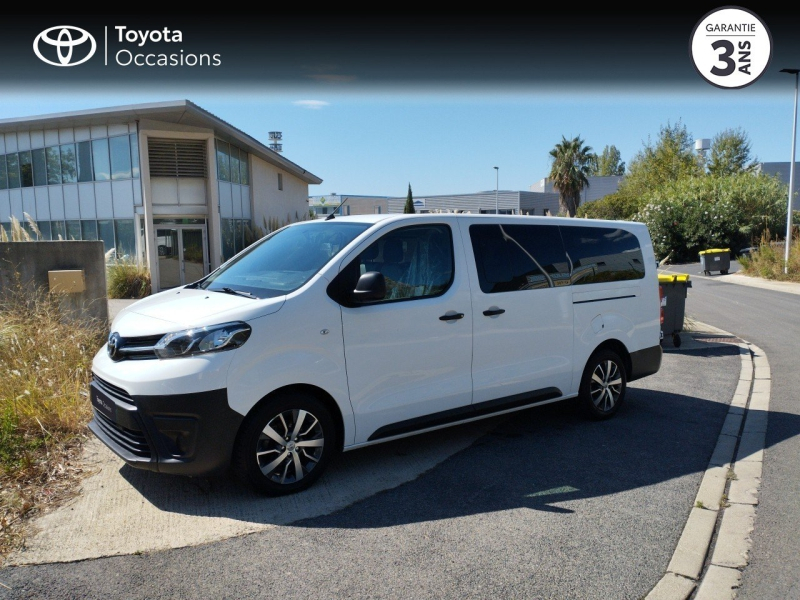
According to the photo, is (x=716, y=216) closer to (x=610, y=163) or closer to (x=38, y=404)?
(x=38, y=404)

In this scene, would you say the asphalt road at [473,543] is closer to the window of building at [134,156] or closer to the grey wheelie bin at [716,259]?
the window of building at [134,156]

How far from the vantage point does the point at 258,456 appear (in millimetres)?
4324

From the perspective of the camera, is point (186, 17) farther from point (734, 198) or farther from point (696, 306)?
point (734, 198)

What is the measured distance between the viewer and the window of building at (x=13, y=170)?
28.8 meters

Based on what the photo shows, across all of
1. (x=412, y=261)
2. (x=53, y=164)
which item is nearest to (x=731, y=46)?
(x=412, y=261)

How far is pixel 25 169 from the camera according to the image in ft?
93.5

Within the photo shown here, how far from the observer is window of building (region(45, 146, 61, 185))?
89.9ft

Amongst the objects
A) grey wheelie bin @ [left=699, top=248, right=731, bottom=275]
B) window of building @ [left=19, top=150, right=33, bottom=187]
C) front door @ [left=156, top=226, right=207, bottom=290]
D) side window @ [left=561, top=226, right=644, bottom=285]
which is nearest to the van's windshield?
side window @ [left=561, top=226, right=644, bottom=285]

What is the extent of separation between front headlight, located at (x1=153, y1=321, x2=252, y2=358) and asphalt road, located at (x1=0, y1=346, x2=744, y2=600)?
1.18 meters

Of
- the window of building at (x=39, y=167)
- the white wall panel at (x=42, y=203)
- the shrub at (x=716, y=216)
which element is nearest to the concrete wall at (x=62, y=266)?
the white wall panel at (x=42, y=203)

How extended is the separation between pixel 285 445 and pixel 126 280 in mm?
19010

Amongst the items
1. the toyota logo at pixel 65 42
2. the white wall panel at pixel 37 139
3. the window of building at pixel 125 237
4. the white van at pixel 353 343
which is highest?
the white wall panel at pixel 37 139

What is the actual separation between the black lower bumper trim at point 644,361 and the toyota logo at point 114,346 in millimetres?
4858

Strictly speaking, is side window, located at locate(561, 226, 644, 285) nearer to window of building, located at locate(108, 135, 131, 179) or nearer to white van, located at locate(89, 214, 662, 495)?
white van, located at locate(89, 214, 662, 495)
